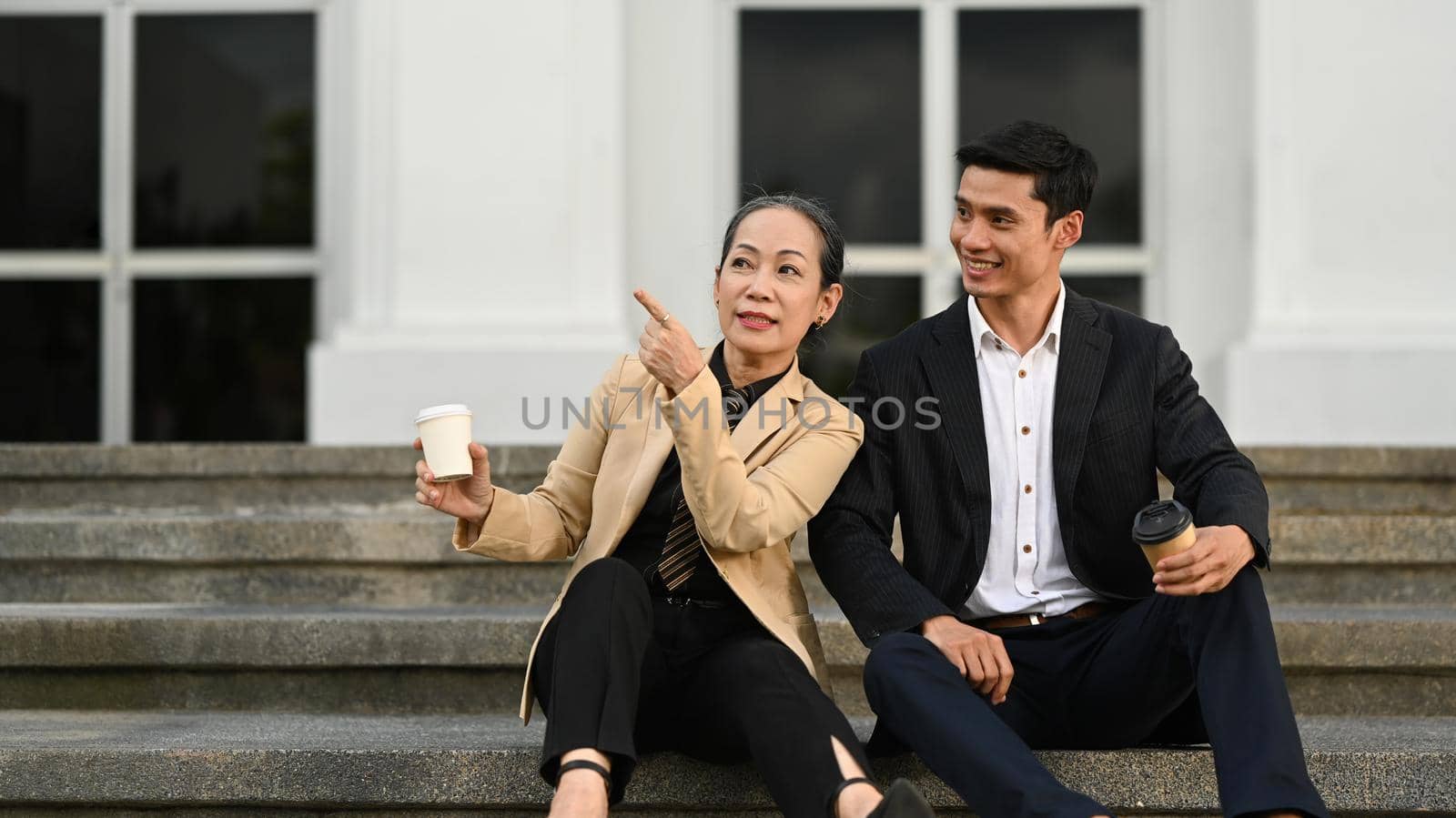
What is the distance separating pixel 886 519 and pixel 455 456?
77 cm

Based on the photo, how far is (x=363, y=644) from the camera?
3.24 metres

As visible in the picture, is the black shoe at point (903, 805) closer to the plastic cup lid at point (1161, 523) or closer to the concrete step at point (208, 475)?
the plastic cup lid at point (1161, 523)

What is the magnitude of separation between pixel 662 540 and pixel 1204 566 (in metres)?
0.90

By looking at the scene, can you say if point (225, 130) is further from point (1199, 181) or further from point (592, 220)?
point (1199, 181)

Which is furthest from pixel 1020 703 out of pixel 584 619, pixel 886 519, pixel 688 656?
pixel 584 619

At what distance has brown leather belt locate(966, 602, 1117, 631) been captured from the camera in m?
2.63

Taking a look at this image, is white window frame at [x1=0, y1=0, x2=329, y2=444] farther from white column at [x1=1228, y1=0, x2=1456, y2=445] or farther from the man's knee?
the man's knee

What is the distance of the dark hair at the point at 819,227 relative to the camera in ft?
8.75

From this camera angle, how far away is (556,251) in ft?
16.8

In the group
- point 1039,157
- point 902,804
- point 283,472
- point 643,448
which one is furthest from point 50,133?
point 902,804

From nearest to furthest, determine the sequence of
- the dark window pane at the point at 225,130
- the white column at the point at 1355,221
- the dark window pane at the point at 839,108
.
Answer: the white column at the point at 1355,221, the dark window pane at the point at 839,108, the dark window pane at the point at 225,130

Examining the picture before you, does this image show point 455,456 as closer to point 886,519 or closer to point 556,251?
point 886,519

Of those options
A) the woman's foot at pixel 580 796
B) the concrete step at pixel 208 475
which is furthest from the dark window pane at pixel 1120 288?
the woman's foot at pixel 580 796

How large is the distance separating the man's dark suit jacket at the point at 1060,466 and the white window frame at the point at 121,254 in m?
3.85
